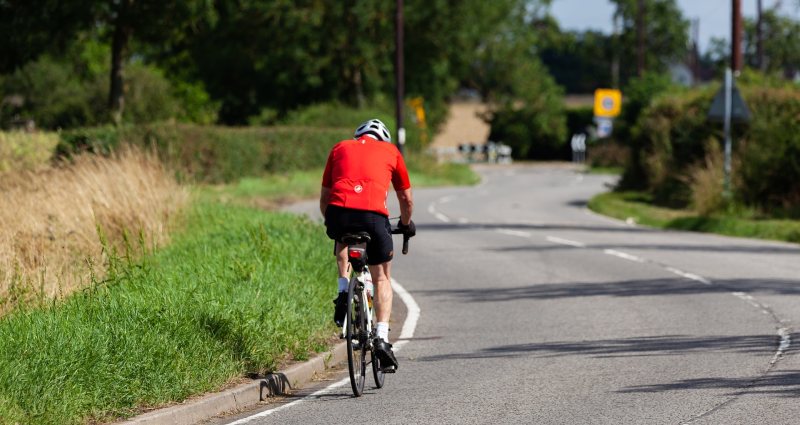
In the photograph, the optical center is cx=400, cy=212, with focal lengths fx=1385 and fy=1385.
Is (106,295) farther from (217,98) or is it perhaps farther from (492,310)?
(217,98)

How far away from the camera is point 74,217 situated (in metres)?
17.0

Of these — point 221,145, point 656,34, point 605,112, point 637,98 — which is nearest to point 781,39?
point 656,34

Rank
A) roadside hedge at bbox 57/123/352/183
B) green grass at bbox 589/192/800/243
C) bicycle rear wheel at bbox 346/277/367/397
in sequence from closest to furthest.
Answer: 1. bicycle rear wheel at bbox 346/277/367/397
2. green grass at bbox 589/192/800/243
3. roadside hedge at bbox 57/123/352/183

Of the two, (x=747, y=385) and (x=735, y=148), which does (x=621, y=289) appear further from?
(x=735, y=148)

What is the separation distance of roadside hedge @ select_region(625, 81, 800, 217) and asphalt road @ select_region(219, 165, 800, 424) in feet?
14.8

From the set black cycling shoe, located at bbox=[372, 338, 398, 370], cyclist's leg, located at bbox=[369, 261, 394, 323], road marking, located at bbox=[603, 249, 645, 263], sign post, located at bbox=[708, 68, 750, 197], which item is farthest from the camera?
sign post, located at bbox=[708, 68, 750, 197]

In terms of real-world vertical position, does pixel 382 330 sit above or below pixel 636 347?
above

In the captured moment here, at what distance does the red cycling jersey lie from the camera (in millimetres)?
9633

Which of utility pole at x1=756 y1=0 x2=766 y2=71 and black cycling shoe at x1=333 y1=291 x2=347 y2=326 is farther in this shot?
utility pole at x1=756 y1=0 x2=766 y2=71

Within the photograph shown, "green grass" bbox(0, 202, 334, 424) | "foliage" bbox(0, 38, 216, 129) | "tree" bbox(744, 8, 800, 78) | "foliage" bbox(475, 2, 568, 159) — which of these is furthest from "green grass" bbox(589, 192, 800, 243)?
"tree" bbox(744, 8, 800, 78)

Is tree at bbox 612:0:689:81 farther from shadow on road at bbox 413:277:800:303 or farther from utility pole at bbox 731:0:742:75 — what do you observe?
shadow on road at bbox 413:277:800:303

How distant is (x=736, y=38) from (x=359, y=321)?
72.3 ft

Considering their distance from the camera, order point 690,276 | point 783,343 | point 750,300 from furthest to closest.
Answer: point 690,276
point 750,300
point 783,343

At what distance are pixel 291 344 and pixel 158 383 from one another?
212 centimetres
